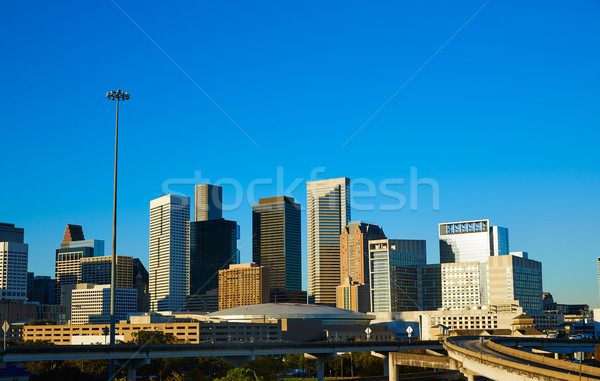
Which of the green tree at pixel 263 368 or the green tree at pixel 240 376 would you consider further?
the green tree at pixel 263 368

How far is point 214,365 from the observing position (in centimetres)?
17375

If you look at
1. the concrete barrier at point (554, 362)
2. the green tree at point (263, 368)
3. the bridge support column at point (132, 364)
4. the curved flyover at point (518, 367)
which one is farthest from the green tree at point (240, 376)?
the concrete barrier at point (554, 362)

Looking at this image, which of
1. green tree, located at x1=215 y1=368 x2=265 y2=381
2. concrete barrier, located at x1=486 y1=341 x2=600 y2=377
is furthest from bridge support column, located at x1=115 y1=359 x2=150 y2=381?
concrete barrier, located at x1=486 y1=341 x2=600 y2=377

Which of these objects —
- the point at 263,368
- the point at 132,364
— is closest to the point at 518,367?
the point at 132,364

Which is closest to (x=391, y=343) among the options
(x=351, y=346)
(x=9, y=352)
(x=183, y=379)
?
(x=351, y=346)

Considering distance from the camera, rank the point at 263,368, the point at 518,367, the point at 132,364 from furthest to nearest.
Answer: the point at 263,368, the point at 132,364, the point at 518,367

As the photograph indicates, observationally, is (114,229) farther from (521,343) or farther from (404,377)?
(521,343)

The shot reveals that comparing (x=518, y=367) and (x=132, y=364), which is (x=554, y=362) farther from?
(x=132, y=364)

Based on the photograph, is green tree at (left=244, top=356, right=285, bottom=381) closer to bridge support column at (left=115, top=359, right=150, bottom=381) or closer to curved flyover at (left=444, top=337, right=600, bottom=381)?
bridge support column at (left=115, top=359, right=150, bottom=381)

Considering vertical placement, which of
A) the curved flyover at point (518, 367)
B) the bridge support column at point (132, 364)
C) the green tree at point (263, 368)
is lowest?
the green tree at point (263, 368)

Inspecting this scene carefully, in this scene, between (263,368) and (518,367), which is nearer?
(518,367)

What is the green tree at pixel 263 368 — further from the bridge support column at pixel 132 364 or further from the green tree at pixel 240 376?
the bridge support column at pixel 132 364

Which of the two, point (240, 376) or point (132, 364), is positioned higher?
point (132, 364)

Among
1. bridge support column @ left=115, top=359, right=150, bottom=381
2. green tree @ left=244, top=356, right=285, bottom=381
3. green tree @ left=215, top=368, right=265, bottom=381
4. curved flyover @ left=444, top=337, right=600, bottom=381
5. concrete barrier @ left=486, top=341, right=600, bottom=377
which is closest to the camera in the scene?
curved flyover @ left=444, top=337, right=600, bottom=381
